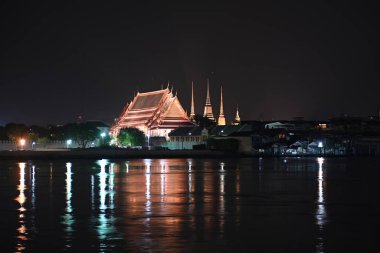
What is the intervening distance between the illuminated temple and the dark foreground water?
268ft

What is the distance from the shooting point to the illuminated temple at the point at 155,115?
117062mm

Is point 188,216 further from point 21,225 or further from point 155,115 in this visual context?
point 155,115

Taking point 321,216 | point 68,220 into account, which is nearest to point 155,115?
point 321,216

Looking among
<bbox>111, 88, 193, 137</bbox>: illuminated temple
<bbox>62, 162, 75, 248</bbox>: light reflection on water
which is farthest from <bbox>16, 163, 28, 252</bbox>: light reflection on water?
<bbox>111, 88, 193, 137</bbox>: illuminated temple

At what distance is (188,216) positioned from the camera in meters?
21.3

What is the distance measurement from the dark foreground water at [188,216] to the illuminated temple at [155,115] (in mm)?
81689

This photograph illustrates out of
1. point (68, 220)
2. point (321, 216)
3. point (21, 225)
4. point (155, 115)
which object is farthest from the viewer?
point (155, 115)

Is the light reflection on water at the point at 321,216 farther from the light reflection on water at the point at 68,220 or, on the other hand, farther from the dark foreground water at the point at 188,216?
the light reflection on water at the point at 68,220

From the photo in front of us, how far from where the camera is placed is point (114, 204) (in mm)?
24516

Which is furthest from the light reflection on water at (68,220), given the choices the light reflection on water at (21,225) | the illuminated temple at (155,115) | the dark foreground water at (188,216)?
the illuminated temple at (155,115)

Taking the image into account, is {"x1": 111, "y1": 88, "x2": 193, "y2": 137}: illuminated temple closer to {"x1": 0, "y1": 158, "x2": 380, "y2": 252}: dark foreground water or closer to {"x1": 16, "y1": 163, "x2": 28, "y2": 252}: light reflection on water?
{"x1": 0, "y1": 158, "x2": 380, "y2": 252}: dark foreground water

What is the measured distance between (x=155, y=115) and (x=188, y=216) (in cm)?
9970

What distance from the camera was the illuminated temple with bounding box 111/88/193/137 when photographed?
117m

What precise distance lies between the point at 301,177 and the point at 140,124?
84.9m
